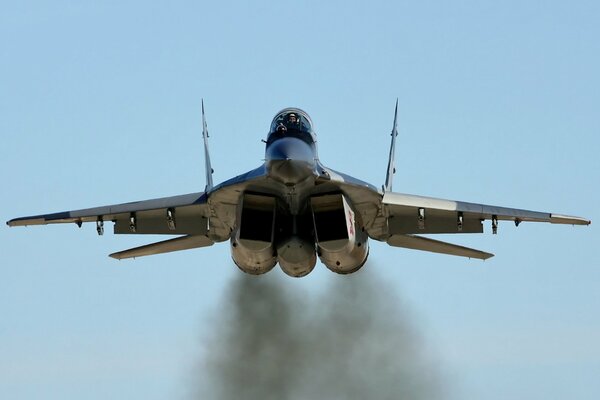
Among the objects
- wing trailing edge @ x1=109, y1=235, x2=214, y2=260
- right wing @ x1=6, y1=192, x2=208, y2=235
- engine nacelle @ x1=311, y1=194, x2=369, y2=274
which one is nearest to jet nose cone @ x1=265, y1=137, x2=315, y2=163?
engine nacelle @ x1=311, y1=194, x2=369, y2=274

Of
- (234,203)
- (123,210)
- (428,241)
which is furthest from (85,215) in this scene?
(428,241)

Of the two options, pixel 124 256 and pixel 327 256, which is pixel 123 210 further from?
pixel 327 256

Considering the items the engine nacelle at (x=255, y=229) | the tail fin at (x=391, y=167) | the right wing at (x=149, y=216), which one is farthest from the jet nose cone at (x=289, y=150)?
the tail fin at (x=391, y=167)

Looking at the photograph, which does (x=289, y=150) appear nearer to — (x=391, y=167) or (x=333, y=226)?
(x=333, y=226)

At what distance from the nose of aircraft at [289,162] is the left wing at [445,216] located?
305 centimetres

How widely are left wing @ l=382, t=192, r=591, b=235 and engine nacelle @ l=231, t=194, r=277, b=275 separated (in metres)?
2.52

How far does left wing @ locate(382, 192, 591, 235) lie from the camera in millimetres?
34719

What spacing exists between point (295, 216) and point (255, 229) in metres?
0.85

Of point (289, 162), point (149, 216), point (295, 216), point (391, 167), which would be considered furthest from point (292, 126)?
point (391, 167)

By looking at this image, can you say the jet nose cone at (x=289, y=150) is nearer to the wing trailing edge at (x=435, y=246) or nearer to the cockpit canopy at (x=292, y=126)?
the cockpit canopy at (x=292, y=126)

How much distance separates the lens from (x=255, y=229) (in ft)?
108

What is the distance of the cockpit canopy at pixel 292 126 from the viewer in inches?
1309

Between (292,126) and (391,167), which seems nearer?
(292,126)

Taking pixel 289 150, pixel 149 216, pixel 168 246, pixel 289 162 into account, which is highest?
pixel 289 150
